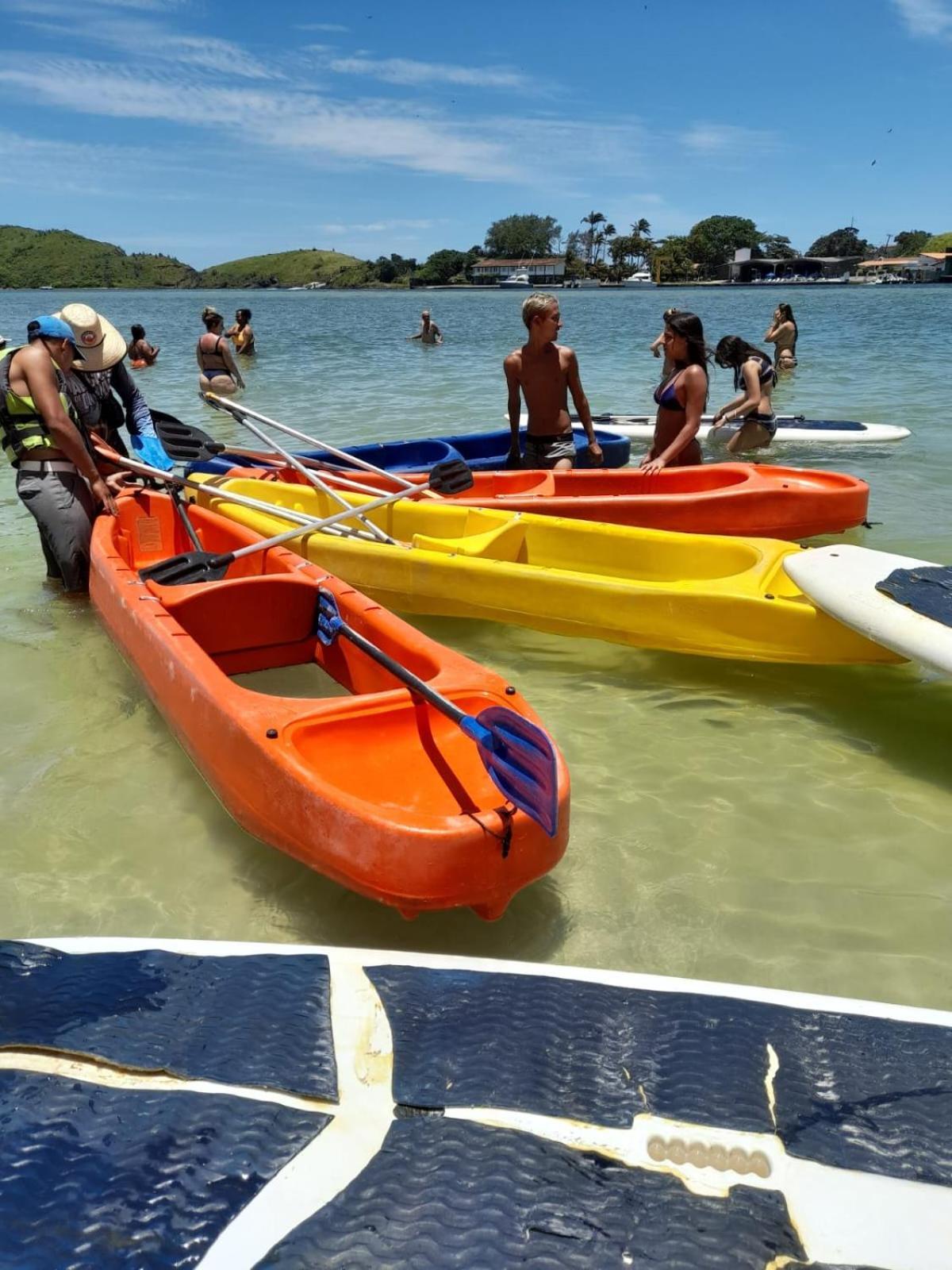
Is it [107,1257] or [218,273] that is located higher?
[218,273]

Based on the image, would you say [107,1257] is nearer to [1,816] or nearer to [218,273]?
[1,816]

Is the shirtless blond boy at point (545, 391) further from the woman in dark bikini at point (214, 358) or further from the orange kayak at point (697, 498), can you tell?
the woman in dark bikini at point (214, 358)

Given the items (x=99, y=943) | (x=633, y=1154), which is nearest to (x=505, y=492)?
→ (x=99, y=943)

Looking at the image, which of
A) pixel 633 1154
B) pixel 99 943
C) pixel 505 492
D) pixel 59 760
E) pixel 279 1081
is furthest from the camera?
pixel 505 492

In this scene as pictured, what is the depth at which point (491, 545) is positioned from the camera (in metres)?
5.32

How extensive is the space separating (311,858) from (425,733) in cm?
57

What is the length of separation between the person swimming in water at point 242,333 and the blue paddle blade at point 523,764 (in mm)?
15135

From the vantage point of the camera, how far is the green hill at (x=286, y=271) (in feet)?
535

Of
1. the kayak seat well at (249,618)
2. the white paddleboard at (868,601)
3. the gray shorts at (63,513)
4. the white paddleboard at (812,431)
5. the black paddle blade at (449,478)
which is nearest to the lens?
the white paddleboard at (868,601)

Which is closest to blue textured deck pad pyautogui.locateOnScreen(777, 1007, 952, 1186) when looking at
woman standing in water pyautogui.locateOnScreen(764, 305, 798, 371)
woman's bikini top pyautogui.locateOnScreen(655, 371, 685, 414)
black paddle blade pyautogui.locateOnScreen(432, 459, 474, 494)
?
black paddle blade pyautogui.locateOnScreen(432, 459, 474, 494)

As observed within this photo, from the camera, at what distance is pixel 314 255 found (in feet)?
582

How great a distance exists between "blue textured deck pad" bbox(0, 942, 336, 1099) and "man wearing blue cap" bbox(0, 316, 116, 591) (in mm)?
3320

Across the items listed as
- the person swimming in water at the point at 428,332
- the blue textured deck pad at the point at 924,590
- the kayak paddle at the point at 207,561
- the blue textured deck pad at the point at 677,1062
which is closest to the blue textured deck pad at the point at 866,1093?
the blue textured deck pad at the point at 677,1062

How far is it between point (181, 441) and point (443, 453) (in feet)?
8.23
